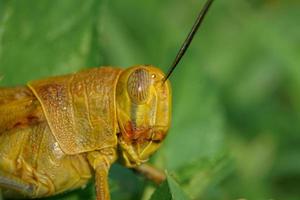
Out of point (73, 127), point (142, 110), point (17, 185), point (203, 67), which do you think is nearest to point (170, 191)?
point (142, 110)

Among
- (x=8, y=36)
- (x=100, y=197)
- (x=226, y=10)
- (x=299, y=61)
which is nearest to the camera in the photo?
(x=100, y=197)

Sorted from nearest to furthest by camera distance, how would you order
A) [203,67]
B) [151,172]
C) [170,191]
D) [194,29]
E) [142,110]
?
[170,191] < [194,29] < [142,110] < [151,172] < [203,67]

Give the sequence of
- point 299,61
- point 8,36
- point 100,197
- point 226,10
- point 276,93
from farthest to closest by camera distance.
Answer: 1. point 226,10
2. point 276,93
3. point 299,61
4. point 8,36
5. point 100,197

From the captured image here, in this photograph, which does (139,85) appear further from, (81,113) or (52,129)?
(52,129)

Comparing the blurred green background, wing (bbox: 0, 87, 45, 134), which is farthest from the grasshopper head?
wing (bbox: 0, 87, 45, 134)

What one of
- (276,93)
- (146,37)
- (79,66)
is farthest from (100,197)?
(276,93)

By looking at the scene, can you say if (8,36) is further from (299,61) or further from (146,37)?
(299,61)

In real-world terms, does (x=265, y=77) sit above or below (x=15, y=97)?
below
